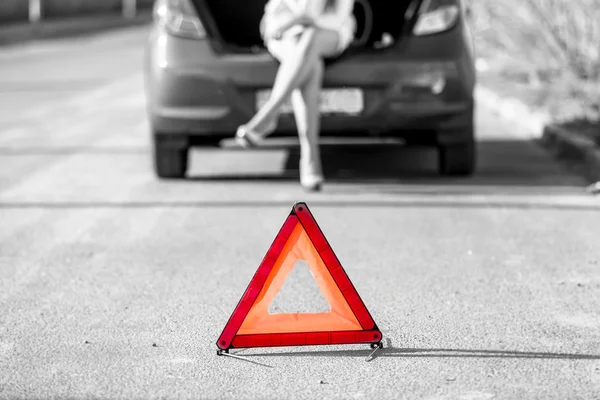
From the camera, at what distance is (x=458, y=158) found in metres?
8.55

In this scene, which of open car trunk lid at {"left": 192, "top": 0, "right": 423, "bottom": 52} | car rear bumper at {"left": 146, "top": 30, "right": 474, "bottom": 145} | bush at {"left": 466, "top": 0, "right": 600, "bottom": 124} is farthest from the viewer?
bush at {"left": 466, "top": 0, "right": 600, "bottom": 124}

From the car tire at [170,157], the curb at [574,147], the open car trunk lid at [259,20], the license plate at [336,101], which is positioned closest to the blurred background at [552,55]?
the curb at [574,147]

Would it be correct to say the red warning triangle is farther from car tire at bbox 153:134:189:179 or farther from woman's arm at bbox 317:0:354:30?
car tire at bbox 153:134:189:179

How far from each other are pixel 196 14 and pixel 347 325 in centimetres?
416

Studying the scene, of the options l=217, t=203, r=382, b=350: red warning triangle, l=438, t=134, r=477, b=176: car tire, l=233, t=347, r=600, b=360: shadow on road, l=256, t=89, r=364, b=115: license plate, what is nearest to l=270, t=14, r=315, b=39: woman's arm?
l=256, t=89, r=364, b=115: license plate

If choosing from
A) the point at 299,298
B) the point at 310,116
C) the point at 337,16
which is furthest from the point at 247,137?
the point at 299,298

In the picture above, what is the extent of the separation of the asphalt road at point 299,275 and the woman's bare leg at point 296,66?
52cm

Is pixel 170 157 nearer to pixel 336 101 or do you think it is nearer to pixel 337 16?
pixel 336 101

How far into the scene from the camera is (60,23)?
1383 inches

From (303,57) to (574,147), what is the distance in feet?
8.22

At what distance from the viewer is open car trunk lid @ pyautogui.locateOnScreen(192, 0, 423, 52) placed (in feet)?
29.7

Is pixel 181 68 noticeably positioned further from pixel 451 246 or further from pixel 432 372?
pixel 432 372

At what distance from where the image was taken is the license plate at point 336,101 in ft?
26.8

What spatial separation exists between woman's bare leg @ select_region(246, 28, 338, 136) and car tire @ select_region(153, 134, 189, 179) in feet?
2.24
